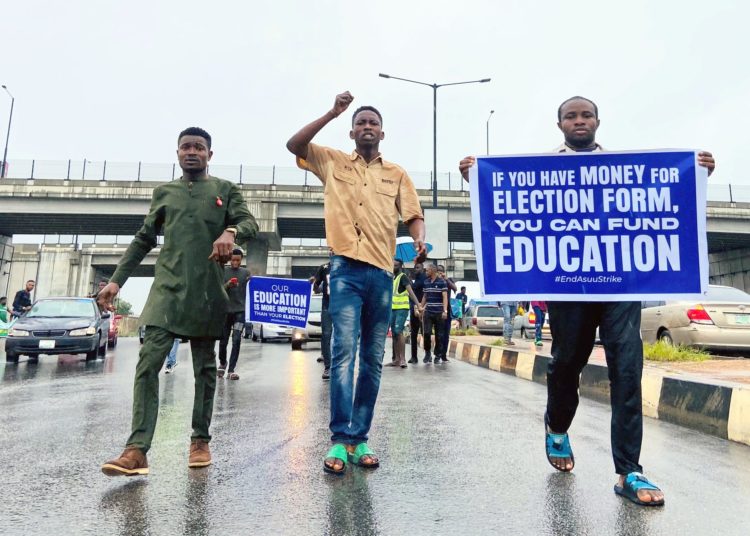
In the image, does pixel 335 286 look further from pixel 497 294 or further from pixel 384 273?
pixel 497 294

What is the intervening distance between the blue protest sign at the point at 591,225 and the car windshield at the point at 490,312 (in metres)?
24.7

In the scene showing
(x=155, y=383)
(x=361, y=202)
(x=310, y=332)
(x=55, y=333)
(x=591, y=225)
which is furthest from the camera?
(x=310, y=332)

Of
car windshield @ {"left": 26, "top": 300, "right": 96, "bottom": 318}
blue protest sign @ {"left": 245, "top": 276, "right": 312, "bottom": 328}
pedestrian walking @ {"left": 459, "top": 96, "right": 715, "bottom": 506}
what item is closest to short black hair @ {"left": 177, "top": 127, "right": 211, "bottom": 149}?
pedestrian walking @ {"left": 459, "top": 96, "right": 715, "bottom": 506}

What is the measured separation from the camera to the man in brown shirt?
3.32 meters

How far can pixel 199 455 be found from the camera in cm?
323

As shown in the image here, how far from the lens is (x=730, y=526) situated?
7.69 ft

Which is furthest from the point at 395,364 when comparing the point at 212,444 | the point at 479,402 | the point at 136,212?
the point at 136,212

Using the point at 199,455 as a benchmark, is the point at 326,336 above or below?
above

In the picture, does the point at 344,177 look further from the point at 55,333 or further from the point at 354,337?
the point at 55,333

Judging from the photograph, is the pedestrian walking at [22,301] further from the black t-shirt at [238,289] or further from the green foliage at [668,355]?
the green foliage at [668,355]

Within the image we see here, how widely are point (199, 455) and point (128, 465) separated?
437mm

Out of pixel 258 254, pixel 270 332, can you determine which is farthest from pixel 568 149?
pixel 258 254

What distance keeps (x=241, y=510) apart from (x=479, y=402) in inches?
148

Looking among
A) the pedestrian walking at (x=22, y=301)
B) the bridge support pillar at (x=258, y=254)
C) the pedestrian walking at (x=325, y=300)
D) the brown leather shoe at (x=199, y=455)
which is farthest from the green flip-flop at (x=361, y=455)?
the bridge support pillar at (x=258, y=254)
